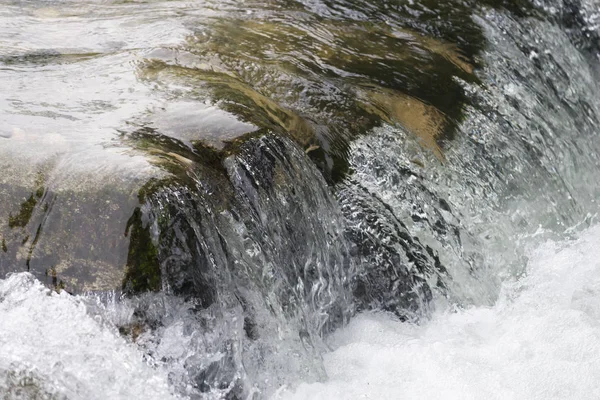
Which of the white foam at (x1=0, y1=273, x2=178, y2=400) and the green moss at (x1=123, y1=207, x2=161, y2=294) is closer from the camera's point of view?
the white foam at (x1=0, y1=273, x2=178, y2=400)

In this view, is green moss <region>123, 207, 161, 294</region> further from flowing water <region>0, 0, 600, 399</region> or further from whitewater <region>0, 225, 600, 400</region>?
whitewater <region>0, 225, 600, 400</region>

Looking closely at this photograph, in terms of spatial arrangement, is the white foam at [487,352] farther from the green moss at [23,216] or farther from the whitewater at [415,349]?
the green moss at [23,216]

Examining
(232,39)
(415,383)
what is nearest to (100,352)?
(415,383)

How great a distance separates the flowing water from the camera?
9.20 ft

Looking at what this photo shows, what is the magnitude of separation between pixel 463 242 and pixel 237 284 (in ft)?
5.15

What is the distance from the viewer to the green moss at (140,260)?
277 centimetres

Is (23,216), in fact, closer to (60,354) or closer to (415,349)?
(60,354)

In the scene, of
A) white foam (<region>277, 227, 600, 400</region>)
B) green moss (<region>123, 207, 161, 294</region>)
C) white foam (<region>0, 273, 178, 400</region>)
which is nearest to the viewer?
white foam (<region>0, 273, 178, 400</region>)

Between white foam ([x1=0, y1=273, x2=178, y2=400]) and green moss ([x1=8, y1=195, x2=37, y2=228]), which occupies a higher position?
green moss ([x1=8, y1=195, x2=37, y2=228])

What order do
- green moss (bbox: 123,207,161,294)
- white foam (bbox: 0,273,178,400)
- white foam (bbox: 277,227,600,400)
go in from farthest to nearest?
white foam (bbox: 277,227,600,400), green moss (bbox: 123,207,161,294), white foam (bbox: 0,273,178,400)

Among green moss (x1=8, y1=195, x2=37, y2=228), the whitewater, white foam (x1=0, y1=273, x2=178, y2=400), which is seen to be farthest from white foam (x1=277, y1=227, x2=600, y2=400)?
green moss (x1=8, y1=195, x2=37, y2=228)

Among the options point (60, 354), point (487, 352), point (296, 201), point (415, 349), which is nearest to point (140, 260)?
point (60, 354)

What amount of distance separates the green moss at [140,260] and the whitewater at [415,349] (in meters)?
0.16

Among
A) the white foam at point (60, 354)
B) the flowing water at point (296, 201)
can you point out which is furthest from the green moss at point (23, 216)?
the white foam at point (60, 354)
